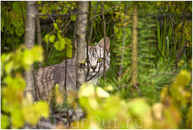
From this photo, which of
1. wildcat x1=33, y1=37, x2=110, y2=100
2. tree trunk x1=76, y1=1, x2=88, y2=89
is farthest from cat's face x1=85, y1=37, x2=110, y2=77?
tree trunk x1=76, y1=1, x2=88, y2=89

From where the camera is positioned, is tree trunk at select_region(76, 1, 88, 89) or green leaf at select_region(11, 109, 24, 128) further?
tree trunk at select_region(76, 1, 88, 89)

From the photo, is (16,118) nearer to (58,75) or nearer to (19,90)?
(19,90)

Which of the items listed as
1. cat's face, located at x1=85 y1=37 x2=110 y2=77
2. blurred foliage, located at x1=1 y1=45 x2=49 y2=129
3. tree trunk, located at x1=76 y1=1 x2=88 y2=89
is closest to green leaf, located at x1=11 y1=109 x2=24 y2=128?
blurred foliage, located at x1=1 y1=45 x2=49 y2=129

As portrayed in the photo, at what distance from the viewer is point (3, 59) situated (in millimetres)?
1044

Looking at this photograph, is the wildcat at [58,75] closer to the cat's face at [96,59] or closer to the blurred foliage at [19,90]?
the cat's face at [96,59]

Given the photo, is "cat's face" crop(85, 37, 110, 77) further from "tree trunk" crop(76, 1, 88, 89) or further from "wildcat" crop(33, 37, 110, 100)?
"tree trunk" crop(76, 1, 88, 89)

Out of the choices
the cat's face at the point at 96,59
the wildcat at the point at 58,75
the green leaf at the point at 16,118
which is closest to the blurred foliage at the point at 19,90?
the green leaf at the point at 16,118

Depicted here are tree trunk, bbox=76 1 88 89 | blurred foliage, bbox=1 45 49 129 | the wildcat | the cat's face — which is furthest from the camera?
the cat's face

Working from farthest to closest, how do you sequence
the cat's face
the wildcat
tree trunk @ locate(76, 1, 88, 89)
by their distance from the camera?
1. the cat's face
2. the wildcat
3. tree trunk @ locate(76, 1, 88, 89)

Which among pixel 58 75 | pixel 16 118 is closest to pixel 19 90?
pixel 16 118

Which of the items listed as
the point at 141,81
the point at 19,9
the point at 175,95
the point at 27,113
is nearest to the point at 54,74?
the point at 19,9

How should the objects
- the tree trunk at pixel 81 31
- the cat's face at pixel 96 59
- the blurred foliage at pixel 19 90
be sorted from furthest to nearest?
the cat's face at pixel 96 59 < the tree trunk at pixel 81 31 < the blurred foliage at pixel 19 90

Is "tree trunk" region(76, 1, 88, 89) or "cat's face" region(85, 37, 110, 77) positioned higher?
"tree trunk" region(76, 1, 88, 89)

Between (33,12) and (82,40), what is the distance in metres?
0.38
